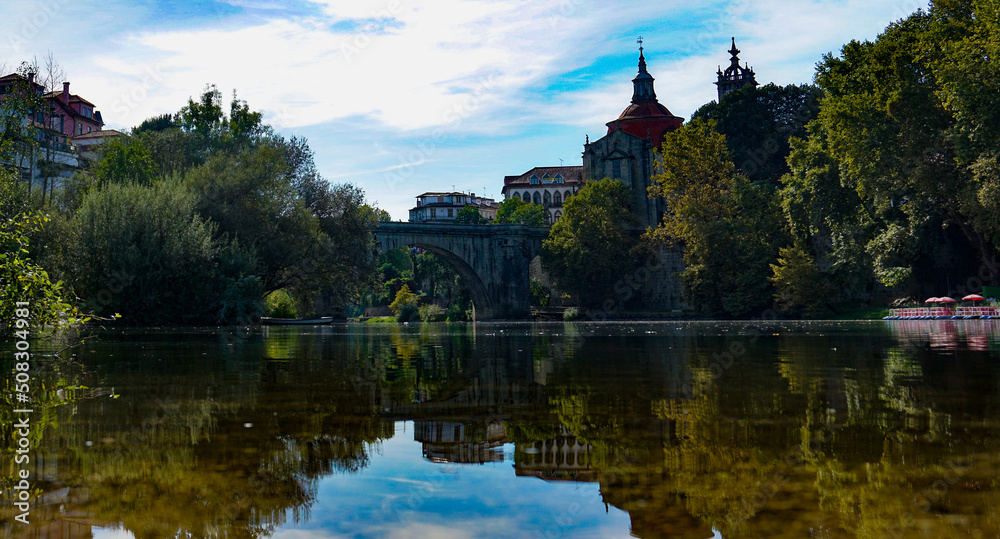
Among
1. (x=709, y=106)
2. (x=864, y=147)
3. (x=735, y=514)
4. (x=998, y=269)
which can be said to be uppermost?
(x=709, y=106)

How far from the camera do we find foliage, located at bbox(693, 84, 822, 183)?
239ft

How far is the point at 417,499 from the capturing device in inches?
171

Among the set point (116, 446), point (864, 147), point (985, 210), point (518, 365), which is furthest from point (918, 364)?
point (864, 147)

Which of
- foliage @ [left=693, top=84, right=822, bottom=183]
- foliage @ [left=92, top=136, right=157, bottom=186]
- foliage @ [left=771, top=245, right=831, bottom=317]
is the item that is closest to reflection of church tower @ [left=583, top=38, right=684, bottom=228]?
foliage @ [left=693, top=84, right=822, bottom=183]

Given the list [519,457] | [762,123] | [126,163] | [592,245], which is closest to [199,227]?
[126,163]

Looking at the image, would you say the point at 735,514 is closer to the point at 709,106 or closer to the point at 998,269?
the point at 998,269

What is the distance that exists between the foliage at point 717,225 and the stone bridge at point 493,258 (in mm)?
21404

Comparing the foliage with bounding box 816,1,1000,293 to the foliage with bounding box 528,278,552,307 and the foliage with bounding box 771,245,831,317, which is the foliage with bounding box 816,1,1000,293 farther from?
the foliage with bounding box 528,278,552,307

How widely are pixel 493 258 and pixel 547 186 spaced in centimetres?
6642

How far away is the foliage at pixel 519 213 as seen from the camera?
125 metres

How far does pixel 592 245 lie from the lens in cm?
7231

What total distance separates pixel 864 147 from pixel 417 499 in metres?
39.7

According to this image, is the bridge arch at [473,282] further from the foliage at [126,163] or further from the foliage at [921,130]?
the foliage at [921,130]

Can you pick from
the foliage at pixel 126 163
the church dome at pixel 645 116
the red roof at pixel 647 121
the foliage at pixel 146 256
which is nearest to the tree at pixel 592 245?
the church dome at pixel 645 116
